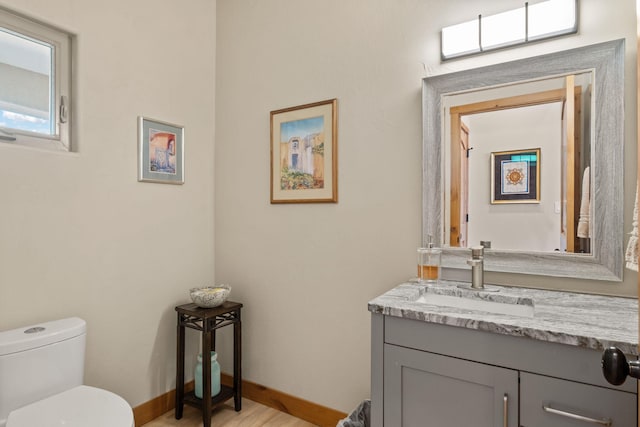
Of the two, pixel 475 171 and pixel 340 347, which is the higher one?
pixel 475 171

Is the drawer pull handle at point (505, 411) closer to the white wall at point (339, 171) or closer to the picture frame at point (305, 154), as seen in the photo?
the white wall at point (339, 171)

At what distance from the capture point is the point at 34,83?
1.74m

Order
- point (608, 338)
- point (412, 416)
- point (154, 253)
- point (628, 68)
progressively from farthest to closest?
1. point (154, 253)
2. point (628, 68)
3. point (412, 416)
4. point (608, 338)

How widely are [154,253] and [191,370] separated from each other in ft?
2.68

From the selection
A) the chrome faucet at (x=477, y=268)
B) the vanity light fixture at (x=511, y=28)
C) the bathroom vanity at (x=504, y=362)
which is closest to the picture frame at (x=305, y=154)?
the vanity light fixture at (x=511, y=28)

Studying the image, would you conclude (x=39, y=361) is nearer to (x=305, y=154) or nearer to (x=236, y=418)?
(x=236, y=418)

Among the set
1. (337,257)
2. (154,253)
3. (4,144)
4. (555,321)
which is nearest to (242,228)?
(154,253)

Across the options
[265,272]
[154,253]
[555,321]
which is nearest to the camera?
[555,321]

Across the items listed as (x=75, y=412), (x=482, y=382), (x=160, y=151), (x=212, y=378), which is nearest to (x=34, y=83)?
(x=160, y=151)

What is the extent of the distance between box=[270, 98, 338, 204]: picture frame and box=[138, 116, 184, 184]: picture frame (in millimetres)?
581

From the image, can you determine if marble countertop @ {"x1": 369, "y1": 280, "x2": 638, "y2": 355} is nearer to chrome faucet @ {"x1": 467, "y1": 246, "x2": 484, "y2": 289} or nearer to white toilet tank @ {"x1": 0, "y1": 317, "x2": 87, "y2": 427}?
chrome faucet @ {"x1": 467, "y1": 246, "x2": 484, "y2": 289}

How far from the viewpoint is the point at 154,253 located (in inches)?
84.9

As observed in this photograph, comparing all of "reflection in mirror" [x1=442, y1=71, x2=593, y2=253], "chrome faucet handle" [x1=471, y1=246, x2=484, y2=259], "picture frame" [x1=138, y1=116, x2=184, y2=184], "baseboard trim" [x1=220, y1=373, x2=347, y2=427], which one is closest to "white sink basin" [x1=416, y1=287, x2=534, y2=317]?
"chrome faucet handle" [x1=471, y1=246, x2=484, y2=259]

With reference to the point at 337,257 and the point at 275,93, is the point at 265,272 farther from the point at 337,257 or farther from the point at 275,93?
the point at 275,93
